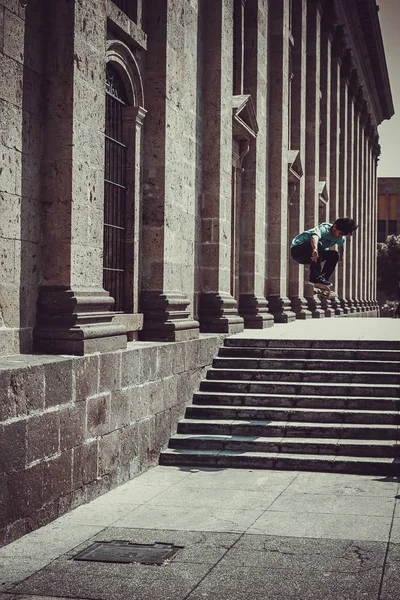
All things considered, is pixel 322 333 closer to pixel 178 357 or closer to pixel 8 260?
pixel 178 357

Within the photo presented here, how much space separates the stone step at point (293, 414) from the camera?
1173 cm

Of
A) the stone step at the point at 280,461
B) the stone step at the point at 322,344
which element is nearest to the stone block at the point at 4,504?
the stone step at the point at 280,461

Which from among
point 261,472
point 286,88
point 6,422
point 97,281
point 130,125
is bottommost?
point 261,472

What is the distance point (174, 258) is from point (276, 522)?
5791mm

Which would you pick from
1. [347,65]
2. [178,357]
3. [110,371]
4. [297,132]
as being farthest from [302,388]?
[347,65]

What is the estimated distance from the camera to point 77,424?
8672 mm

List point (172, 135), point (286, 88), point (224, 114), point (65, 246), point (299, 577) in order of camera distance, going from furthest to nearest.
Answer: point (286, 88), point (224, 114), point (172, 135), point (65, 246), point (299, 577)

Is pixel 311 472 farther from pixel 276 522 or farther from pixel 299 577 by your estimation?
pixel 299 577

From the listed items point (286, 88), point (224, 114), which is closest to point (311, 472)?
point (224, 114)

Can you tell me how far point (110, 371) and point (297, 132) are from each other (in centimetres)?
1714

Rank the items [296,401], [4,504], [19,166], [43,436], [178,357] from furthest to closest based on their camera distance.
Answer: [296,401] < [178,357] < [19,166] < [43,436] < [4,504]

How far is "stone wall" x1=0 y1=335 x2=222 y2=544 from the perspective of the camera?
7.38 m

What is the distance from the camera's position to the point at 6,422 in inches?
284

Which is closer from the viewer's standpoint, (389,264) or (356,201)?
(356,201)
